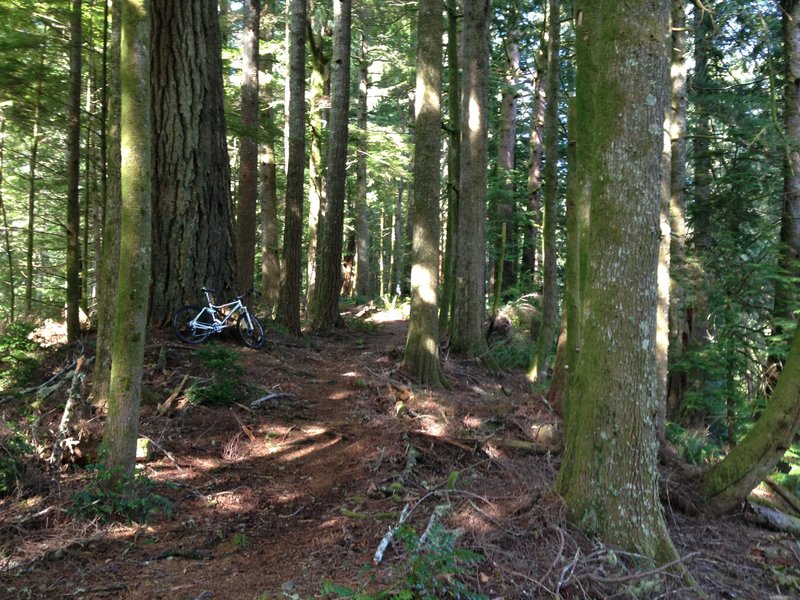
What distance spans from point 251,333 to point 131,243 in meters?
5.23

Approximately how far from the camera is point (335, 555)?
3.88m

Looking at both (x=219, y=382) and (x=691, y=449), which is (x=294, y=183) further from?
(x=691, y=449)

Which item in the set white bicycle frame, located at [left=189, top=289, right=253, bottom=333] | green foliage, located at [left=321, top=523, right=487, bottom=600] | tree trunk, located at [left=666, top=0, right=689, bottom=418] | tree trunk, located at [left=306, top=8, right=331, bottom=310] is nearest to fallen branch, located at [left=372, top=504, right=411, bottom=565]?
green foliage, located at [left=321, top=523, right=487, bottom=600]

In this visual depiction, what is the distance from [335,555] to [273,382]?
448 centimetres

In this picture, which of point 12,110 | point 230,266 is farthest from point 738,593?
point 12,110

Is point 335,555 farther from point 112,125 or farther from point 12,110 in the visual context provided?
point 12,110

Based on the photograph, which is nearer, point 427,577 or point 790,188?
point 427,577

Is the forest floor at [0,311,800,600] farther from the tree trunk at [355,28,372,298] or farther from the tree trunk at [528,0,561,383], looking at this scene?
the tree trunk at [355,28,372,298]

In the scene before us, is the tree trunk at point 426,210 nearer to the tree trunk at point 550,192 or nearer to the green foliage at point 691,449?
the tree trunk at point 550,192

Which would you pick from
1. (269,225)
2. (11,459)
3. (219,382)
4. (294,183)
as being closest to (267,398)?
(219,382)

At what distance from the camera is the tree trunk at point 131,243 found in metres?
4.29

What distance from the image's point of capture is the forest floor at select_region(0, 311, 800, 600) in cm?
347

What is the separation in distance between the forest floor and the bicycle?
31 cm

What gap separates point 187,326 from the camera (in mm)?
8203
